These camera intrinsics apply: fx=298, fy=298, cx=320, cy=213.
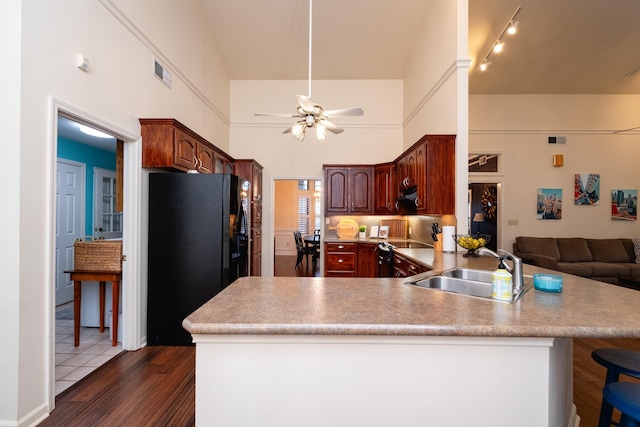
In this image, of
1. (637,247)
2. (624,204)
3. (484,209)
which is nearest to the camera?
(637,247)

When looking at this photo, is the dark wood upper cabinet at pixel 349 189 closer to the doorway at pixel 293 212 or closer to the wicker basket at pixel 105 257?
the wicker basket at pixel 105 257

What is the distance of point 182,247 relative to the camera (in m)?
3.10

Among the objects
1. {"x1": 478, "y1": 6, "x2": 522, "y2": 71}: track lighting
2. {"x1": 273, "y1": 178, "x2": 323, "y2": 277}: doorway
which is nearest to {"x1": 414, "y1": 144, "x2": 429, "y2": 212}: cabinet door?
{"x1": 478, "y1": 6, "x2": 522, "y2": 71}: track lighting

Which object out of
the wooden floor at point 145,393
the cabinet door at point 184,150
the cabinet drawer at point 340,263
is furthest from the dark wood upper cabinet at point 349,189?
the wooden floor at point 145,393

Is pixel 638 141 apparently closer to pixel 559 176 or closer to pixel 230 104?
pixel 559 176

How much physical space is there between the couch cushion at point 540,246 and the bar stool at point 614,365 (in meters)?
4.83

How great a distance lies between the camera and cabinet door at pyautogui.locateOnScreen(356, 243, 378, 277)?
4.88 meters

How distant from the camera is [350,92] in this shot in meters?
5.88

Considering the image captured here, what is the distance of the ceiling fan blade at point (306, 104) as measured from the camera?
8.75 feet

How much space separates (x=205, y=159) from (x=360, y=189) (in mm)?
2837

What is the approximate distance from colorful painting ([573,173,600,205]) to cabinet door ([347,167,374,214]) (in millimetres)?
4251

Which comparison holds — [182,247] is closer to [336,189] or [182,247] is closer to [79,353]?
[79,353]

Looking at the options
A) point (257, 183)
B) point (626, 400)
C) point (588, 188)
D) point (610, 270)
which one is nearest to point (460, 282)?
point (626, 400)

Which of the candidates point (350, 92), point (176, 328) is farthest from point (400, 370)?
point (350, 92)
